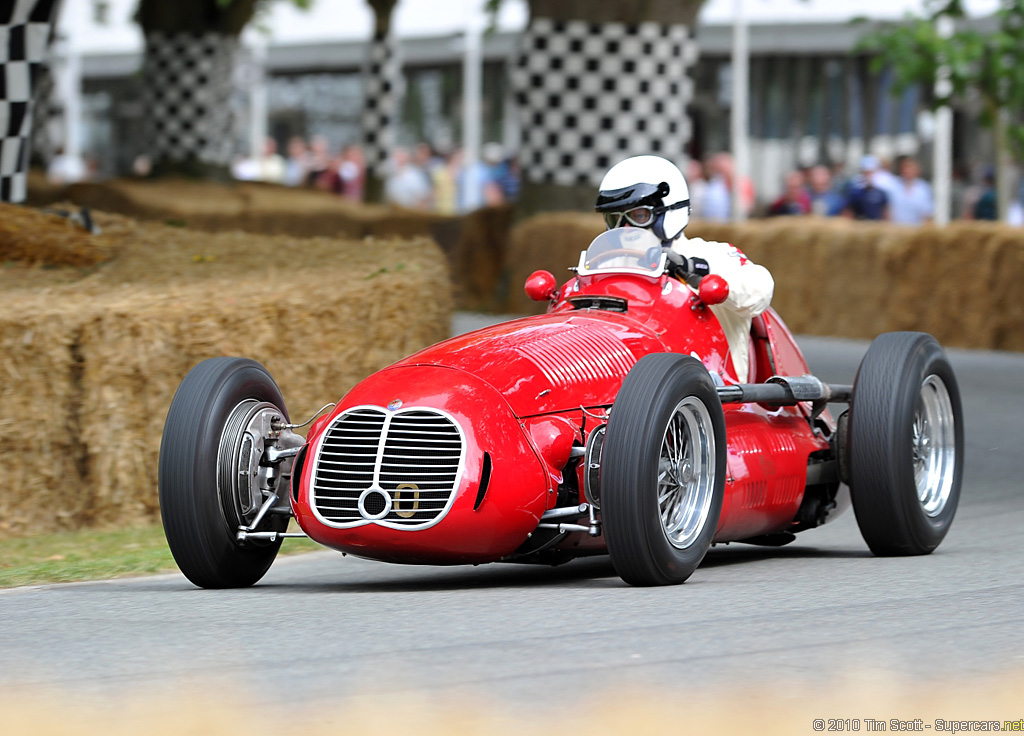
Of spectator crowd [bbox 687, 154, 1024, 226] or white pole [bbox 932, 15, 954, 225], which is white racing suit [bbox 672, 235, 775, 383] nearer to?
spectator crowd [bbox 687, 154, 1024, 226]

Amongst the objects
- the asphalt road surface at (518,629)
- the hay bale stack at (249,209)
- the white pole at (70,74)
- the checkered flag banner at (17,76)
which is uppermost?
the white pole at (70,74)

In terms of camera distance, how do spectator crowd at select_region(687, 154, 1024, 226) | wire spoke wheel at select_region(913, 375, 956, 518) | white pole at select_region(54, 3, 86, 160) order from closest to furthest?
wire spoke wheel at select_region(913, 375, 956, 518), spectator crowd at select_region(687, 154, 1024, 226), white pole at select_region(54, 3, 86, 160)

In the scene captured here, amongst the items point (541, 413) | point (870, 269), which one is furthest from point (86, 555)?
point (870, 269)

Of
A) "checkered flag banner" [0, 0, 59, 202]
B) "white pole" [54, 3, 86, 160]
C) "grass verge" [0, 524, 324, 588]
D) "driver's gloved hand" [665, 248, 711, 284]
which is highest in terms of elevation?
"white pole" [54, 3, 86, 160]

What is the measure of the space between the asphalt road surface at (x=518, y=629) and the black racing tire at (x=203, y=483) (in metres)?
0.12

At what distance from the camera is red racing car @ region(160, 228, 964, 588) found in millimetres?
5562

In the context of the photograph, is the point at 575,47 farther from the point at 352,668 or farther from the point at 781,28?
the point at 781,28

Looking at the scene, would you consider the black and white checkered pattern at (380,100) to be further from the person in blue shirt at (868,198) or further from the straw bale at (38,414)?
the straw bale at (38,414)

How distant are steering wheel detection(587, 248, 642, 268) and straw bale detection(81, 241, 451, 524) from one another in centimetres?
203

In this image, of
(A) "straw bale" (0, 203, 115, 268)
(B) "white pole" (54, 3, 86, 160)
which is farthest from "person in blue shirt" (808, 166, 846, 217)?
(B) "white pole" (54, 3, 86, 160)

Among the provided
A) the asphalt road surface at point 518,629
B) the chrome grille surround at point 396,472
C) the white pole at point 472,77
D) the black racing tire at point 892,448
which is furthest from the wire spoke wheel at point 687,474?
the white pole at point 472,77

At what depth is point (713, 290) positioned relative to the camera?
21.7 ft

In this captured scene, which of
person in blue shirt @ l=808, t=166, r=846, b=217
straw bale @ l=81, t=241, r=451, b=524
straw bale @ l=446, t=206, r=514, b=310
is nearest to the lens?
straw bale @ l=81, t=241, r=451, b=524

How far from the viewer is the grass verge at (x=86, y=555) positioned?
6.52 m
